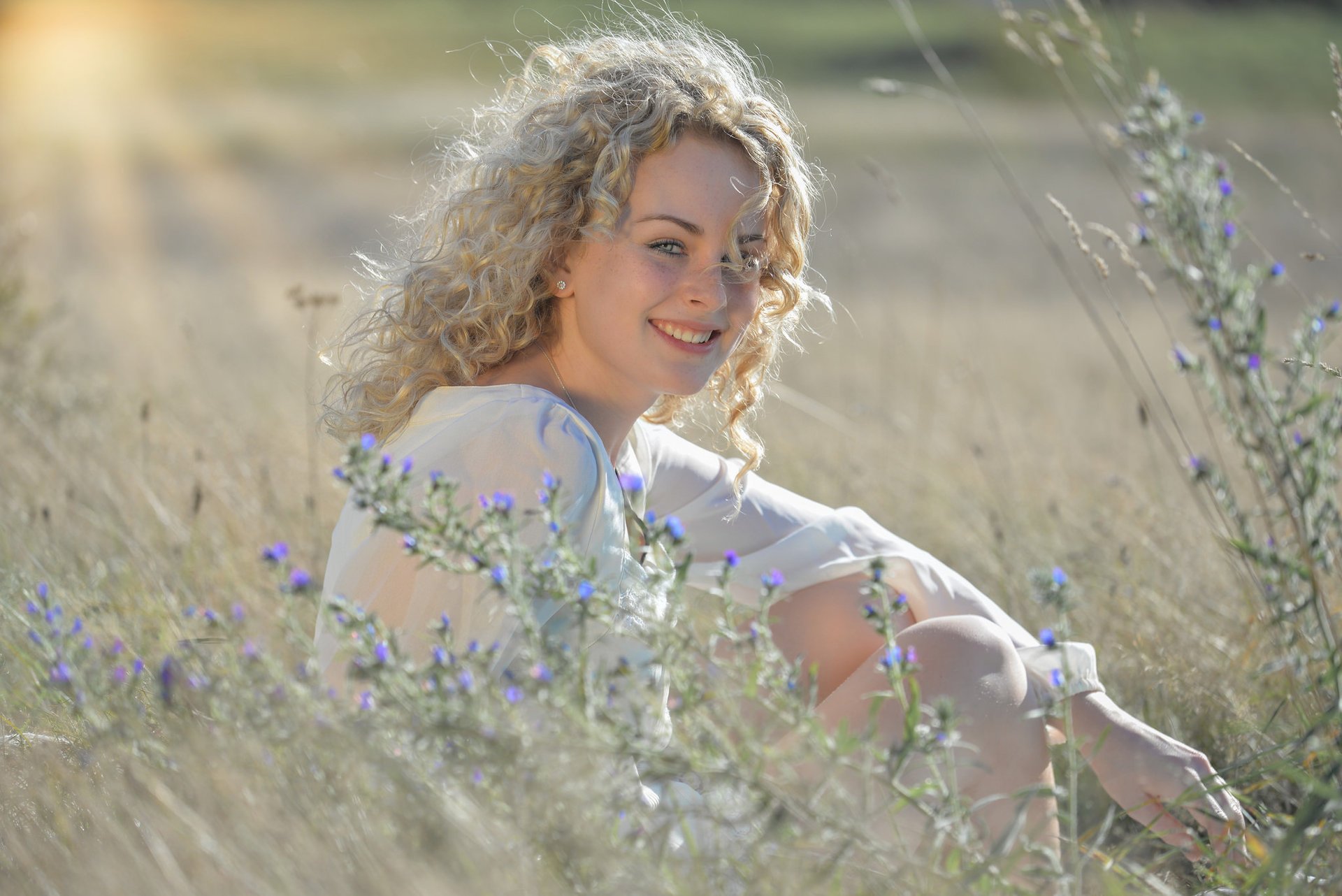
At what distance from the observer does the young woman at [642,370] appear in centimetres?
179

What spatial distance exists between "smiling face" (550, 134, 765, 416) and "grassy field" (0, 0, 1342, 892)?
454mm

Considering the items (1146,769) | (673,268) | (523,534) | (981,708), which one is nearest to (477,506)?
(523,534)

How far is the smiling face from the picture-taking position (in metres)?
2.08

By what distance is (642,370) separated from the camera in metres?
2.09

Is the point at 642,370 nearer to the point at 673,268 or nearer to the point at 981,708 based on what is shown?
the point at 673,268

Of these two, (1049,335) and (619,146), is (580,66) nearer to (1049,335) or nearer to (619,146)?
(619,146)

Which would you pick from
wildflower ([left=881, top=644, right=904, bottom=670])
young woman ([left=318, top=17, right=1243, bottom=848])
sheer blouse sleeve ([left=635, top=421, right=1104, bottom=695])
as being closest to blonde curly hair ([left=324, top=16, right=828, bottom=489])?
young woman ([left=318, top=17, right=1243, bottom=848])

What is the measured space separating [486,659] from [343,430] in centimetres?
114

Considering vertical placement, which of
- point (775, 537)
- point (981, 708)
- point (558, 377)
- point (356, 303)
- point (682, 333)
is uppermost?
point (682, 333)

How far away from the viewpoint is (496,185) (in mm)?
2219

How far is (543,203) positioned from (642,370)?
0.36 m

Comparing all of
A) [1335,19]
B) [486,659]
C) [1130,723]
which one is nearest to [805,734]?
[486,659]

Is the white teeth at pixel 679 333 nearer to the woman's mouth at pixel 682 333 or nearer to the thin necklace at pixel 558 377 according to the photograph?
the woman's mouth at pixel 682 333

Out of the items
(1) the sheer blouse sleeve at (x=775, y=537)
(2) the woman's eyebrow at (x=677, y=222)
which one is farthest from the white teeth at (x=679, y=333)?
(1) the sheer blouse sleeve at (x=775, y=537)
